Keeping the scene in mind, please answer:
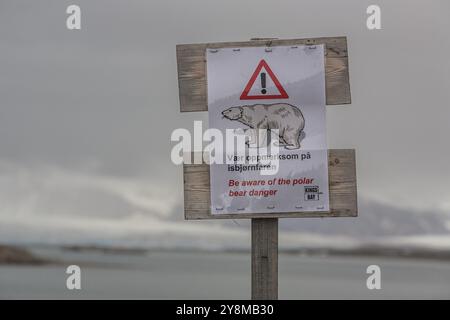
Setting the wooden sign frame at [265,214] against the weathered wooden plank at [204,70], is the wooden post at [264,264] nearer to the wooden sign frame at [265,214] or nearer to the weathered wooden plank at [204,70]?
the wooden sign frame at [265,214]

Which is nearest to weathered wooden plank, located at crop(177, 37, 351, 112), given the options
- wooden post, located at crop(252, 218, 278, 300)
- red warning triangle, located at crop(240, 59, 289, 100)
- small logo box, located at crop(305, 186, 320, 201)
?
red warning triangle, located at crop(240, 59, 289, 100)

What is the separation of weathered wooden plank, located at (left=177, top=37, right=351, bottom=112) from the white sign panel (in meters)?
0.05

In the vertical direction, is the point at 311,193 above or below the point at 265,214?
above

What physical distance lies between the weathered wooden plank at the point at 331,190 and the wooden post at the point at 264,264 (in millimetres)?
256

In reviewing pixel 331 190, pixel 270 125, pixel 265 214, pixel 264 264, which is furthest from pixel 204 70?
pixel 264 264

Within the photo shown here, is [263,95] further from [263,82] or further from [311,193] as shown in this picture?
[311,193]

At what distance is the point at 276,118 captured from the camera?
233 inches

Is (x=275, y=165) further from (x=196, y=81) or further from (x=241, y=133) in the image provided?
(x=196, y=81)

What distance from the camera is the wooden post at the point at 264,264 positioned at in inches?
238

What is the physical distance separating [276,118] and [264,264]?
1.28 meters

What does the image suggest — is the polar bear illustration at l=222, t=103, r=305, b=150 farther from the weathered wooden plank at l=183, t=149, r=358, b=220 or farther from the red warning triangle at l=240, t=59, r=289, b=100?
the weathered wooden plank at l=183, t=149, r=358, b=220

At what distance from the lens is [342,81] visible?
595 centimetres
